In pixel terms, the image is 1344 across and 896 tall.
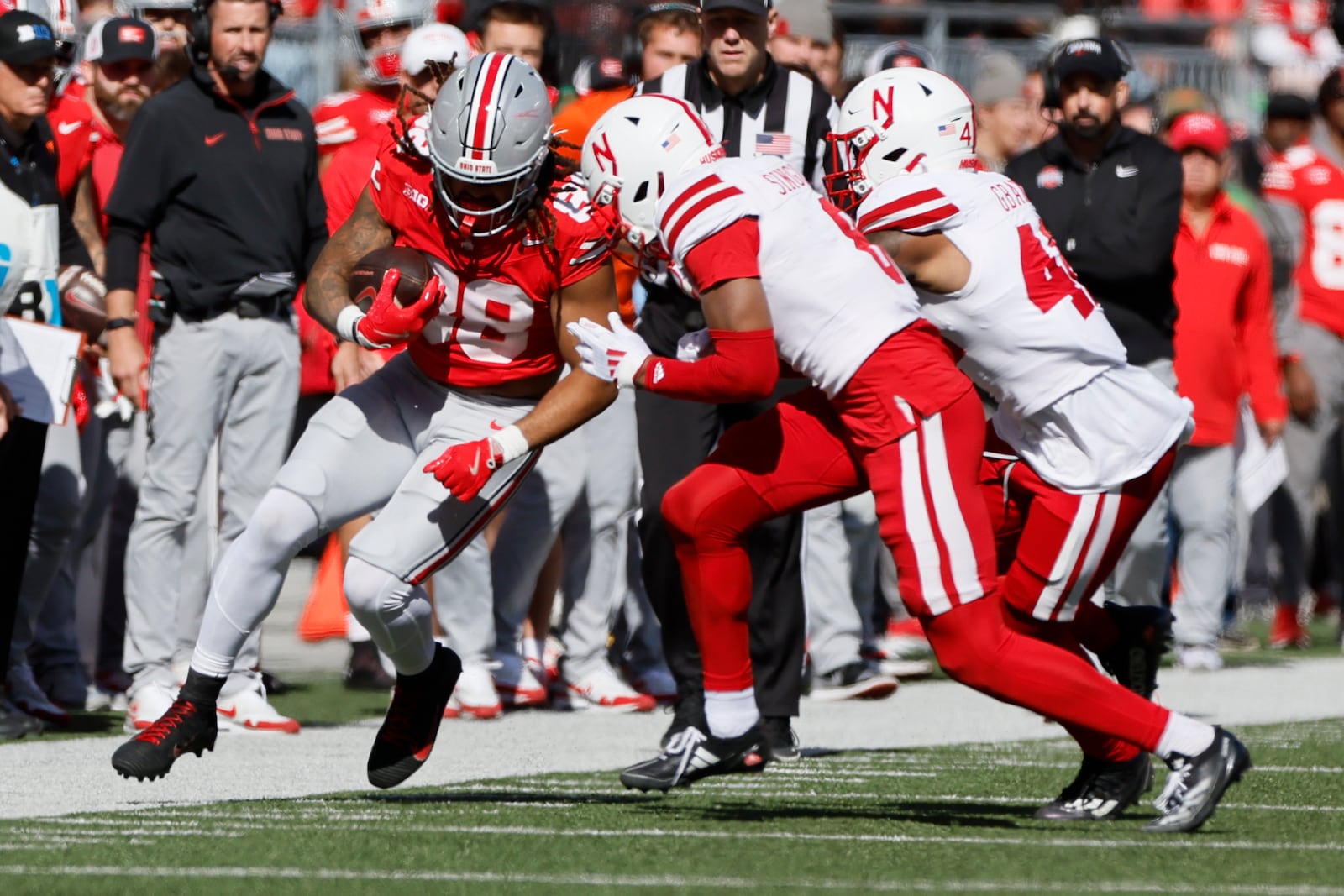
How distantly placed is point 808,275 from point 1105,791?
55.2 inches

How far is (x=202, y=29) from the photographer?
7551mm

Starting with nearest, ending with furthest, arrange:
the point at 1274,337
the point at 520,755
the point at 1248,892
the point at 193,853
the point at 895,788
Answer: the point at 1248,892
the point at 193,853
the point at 895,788
the point at 520,755
the point at 1274,337

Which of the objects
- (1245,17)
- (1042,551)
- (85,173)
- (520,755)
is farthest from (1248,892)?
(1245,17)

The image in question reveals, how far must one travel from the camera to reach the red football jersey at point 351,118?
863cm

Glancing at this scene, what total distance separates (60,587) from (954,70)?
30.7ft

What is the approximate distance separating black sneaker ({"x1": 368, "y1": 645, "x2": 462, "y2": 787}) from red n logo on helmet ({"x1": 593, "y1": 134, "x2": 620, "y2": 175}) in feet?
4.37

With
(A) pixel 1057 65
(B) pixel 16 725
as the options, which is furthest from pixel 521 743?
(A) pixel 1057 65

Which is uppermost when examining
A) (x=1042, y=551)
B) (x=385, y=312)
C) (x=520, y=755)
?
(x=385, y=312)

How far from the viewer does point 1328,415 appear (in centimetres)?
1170

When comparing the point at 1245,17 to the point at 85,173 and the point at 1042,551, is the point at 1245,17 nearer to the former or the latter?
the point at 85,173

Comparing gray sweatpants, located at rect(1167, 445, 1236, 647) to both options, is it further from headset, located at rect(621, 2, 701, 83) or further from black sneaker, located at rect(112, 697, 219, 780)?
black sneaker, located at rect(112, 697, 219, 780)

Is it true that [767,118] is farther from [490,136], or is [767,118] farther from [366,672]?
[366,672]

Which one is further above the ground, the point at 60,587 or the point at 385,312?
the point at 385,312

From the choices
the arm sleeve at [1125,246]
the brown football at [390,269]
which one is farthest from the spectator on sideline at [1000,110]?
the brown football at [390,269]
